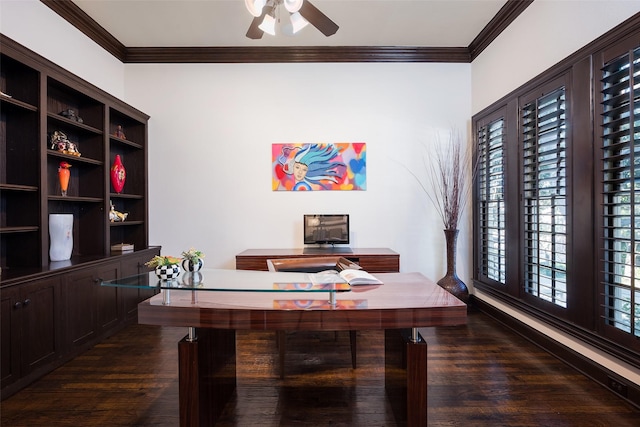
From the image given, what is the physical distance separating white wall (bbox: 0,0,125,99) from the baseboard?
4.89 meters

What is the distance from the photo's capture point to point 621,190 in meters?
2.04

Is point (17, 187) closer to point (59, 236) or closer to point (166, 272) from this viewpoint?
point (59, 236)

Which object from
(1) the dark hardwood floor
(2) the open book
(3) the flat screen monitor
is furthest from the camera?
(3) the flat screen monitor

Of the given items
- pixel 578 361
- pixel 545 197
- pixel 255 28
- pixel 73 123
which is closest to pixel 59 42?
pixel 73 123

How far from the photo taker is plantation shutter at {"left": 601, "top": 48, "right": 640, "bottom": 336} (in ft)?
6.25

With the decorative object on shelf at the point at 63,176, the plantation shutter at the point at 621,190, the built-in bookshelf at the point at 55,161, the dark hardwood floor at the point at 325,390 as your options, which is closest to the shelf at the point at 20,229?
the built-in bookshelf at the point at 55,161

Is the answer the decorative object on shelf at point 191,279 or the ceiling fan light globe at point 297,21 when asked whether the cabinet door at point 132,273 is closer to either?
the decorative object on shelf at point 191,279

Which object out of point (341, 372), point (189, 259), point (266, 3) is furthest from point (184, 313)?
point (266, 3)

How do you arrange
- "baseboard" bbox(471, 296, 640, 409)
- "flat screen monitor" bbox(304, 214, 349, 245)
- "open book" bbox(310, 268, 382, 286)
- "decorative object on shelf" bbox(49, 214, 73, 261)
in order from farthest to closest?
"flat screen monitor" bbox(304, 214, 349, 245), "decorative object on shelf" bbox(49, 214, 73, 261), "baseboard" bbox(471, 296, 640, 409), "open book" bbox(310, 268, 382, 286)

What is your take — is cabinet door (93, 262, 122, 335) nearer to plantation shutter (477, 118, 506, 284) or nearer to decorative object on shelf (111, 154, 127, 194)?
decorative object on shelf (111, 154, 127, 194)

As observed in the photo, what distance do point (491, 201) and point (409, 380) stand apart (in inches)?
102

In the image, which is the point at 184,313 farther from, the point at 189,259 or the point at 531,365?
the point at 531,365

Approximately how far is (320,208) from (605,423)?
2962 millimetres

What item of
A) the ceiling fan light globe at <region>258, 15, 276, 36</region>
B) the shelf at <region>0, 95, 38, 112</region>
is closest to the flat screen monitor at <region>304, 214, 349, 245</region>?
the ceiling fan light globe at <region>258, 15, 276, 36</region>
